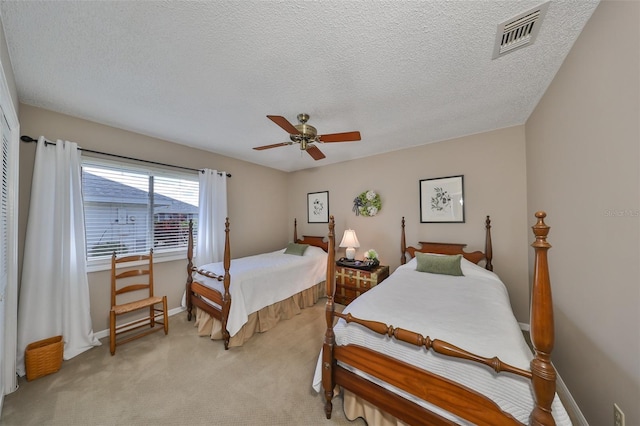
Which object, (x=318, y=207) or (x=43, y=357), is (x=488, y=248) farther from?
(x=43, y=357)

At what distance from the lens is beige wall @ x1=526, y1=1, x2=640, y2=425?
1.05 m

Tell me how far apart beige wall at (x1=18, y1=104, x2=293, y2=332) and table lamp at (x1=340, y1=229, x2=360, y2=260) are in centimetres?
173

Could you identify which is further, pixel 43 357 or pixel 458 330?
pixel 43 357

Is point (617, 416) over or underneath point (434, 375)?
underneath

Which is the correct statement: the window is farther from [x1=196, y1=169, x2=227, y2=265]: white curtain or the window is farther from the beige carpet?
the beige carpet

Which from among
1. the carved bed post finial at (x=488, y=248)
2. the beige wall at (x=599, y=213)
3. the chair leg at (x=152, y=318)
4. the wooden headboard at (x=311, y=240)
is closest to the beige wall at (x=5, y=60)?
the chair leg at (x=152, y=318)

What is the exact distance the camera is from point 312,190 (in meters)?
4.64

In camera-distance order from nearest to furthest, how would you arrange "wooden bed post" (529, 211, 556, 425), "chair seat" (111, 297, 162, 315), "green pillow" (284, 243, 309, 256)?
"wooden bed post" (529, 211, 556, 425), "chair seat" (111, 297, 162, 315), "green pillow" (284, 243, 309, 256)

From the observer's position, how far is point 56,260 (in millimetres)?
2213

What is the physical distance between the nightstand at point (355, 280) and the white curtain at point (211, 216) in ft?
6.62

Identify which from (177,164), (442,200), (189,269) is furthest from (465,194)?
(177,164)

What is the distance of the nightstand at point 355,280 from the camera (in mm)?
3252

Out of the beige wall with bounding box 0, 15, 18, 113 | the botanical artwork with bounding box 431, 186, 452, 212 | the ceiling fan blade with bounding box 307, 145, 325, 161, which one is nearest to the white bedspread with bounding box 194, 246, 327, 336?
the ceiling fan blade with bounding box 307, 145, 325, 161

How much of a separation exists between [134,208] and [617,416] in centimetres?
448
